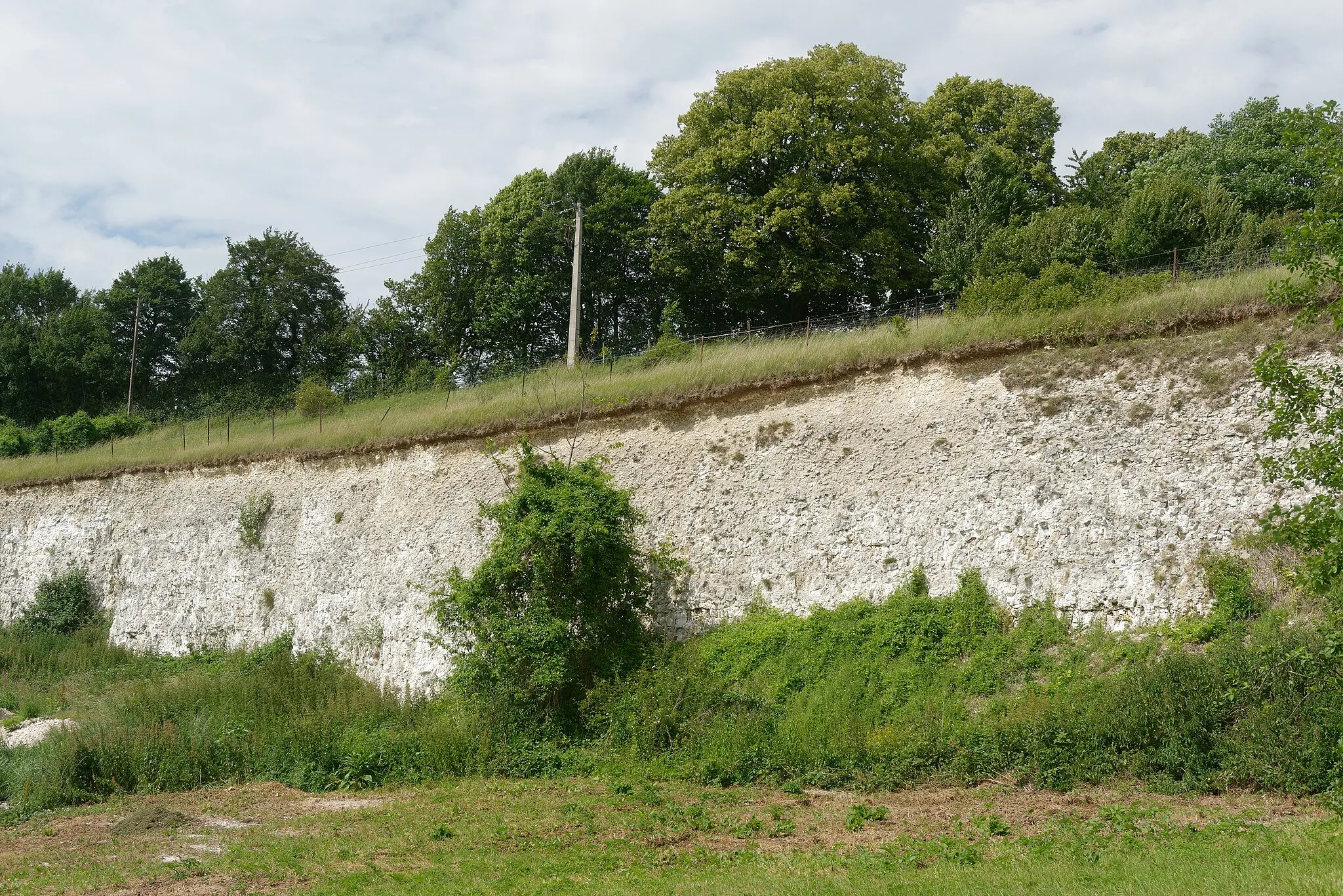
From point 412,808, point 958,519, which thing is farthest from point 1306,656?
point 412,808

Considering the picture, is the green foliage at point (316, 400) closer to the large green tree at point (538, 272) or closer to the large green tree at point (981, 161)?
the large green tree at point (538, 272)

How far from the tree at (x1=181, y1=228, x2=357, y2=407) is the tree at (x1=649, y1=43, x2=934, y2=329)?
73.9 feet

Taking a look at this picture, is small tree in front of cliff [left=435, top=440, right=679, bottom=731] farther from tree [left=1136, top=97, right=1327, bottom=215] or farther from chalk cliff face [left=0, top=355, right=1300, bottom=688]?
tree [left=1136, top=97, right=1327, bottom=215]

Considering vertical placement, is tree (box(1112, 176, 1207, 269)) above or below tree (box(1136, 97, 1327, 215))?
below

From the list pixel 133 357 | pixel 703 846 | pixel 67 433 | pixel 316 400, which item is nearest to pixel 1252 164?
pixel 703 846

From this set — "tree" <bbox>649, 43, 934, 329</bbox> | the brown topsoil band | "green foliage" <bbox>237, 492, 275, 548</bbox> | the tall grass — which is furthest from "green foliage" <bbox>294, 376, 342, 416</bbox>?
the tall grass

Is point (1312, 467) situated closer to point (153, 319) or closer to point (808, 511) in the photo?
point (808, 511)

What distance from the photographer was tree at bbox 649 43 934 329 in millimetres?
33062

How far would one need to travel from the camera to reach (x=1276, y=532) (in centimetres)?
864

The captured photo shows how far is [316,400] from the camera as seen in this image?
38625 millimetres

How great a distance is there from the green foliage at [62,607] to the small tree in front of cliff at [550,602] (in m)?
18.1

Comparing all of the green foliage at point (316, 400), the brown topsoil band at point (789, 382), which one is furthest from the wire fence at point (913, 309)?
the green foliage at point (316, 400)

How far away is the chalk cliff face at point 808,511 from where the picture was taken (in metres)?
14.5

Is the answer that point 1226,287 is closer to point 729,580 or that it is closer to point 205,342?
point 729,580
